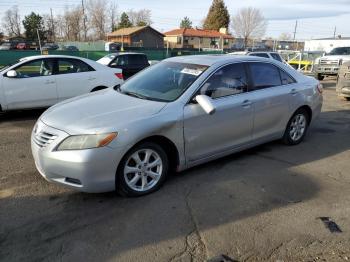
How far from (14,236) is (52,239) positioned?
0.37 metres

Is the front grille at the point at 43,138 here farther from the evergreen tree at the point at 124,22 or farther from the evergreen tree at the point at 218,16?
the evergreen tree at the point at 124,22

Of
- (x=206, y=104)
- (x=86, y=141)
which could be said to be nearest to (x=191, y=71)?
(x=206, y=104)

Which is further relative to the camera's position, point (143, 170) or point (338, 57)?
point (338, 57)

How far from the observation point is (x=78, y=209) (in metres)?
3.72

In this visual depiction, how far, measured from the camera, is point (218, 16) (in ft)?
279

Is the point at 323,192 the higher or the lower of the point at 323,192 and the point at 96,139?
the lower

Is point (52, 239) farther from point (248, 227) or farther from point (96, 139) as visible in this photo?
point (248, 227)

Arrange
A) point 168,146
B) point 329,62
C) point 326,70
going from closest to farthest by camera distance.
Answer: point 168,146 < point 329,62 < point 326,70

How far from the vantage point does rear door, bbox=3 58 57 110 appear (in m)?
7.55

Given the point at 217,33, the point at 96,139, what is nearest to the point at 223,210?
the point at 96,139

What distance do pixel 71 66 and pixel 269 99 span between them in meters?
5.04

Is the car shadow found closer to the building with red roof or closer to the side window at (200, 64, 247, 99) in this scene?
the side window at (200, 64, 247, 99)

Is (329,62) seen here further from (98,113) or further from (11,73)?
(98,113)

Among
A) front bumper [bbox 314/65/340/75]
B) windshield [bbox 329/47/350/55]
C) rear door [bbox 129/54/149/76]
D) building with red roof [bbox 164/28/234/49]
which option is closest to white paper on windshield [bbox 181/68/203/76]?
rear door [bbox 129/54/149/76]
